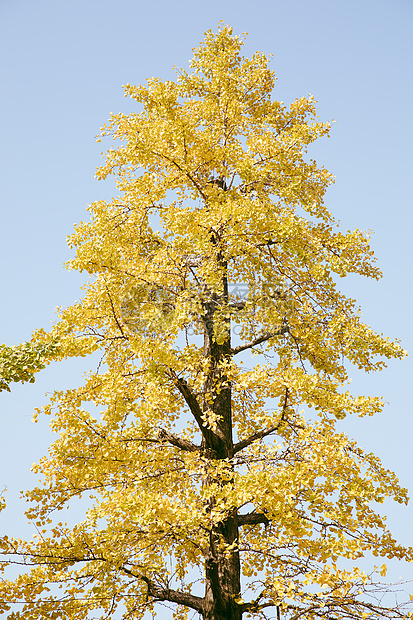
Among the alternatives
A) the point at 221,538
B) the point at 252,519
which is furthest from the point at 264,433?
the point at 221,538

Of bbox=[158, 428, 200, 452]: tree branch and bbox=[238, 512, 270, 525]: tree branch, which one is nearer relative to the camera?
bbox=[238, 512, 270, 525]: tree branch

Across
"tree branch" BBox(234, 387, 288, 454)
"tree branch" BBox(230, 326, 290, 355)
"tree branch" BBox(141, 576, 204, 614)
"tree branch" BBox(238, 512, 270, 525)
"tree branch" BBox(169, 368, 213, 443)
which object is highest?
"tree branch" BBox(230, 326, 290, 355)

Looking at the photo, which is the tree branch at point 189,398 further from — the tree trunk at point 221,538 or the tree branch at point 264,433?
the tree branch at point 264,433

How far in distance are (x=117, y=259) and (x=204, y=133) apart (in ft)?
9.81

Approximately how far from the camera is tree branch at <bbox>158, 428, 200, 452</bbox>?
7.57 m

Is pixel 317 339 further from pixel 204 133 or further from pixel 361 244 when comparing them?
pixel 204 133

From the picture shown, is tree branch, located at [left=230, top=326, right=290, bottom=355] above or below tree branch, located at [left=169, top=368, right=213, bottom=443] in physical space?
above

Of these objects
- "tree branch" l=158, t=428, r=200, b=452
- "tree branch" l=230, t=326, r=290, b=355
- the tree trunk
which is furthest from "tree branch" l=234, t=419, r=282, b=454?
"tree branch" l=230, t=326, r=290, b=355

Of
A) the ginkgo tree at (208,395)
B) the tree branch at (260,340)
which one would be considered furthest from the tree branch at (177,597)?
the tree branch at (260,340)

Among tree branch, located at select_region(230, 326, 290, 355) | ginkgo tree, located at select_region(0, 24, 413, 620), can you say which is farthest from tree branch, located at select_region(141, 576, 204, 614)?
tree branch, located at select_region(230, 326, 290, 355)

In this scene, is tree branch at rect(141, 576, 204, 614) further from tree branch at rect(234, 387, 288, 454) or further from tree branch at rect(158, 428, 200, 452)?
tree branch at rect(234, 387, 288, 454)

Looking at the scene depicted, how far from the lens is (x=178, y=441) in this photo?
25.1 ft

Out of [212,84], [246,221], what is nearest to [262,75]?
[212,84]

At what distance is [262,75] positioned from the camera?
9828 millimetres
